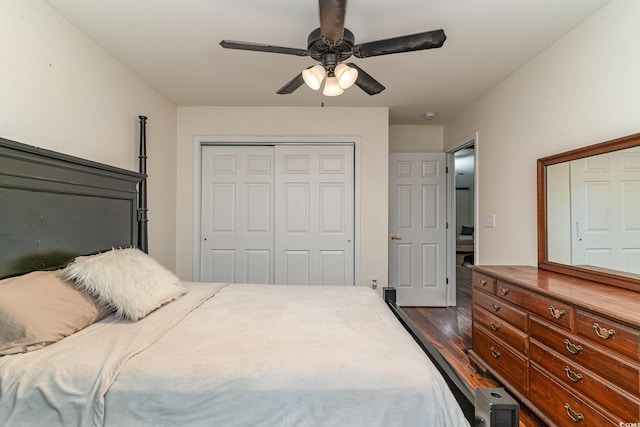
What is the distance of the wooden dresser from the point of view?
1.30 metres

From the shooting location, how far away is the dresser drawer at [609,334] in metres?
1.25

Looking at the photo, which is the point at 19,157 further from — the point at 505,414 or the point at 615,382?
the point at 615,382

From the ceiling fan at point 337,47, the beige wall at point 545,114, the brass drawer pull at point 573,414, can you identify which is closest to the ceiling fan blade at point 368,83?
the ceiling fan at point 337,47

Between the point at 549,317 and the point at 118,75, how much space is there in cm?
344

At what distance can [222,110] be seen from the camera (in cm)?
355

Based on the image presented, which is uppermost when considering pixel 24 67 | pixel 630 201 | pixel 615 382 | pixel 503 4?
pixel 503 4

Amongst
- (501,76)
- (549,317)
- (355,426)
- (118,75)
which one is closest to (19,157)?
(118,75)

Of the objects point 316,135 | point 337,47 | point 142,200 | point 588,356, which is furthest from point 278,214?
point 588,356

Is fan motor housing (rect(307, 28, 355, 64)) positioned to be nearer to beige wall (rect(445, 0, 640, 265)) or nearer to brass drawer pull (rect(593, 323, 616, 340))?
beige wall (rect(445, 0, 640, 265))

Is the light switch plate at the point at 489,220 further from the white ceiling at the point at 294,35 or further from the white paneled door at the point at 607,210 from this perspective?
the white ceiling at the point at 294,35

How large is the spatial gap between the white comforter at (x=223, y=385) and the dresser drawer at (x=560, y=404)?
3.23 ft

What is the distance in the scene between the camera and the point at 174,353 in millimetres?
1139

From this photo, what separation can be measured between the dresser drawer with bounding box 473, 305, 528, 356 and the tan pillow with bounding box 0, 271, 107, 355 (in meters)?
2.37

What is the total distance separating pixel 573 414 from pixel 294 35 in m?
2.71
